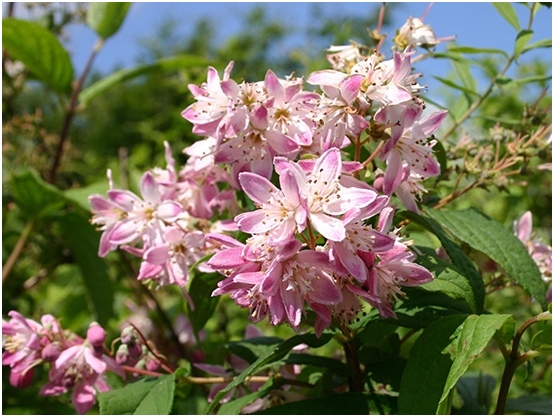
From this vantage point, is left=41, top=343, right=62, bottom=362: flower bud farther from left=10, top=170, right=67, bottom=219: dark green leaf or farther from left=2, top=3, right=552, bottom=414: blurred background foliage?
left=10, top=170, right=67, bottom=219: dark green leaf

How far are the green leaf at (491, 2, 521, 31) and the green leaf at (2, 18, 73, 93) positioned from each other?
1063mm

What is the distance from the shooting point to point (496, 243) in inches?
37.8

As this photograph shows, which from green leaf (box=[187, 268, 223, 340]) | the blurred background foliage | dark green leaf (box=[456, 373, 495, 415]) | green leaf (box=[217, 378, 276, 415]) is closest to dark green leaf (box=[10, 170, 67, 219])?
the blurred background foliage

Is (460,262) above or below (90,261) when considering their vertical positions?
above

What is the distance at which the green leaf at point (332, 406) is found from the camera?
915 millimetres

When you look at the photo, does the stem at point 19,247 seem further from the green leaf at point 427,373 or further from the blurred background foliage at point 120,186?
the green leaf at point 427,373

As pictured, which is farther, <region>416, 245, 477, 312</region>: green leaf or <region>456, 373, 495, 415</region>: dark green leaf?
<region>456, 373, 495, 415</region>: dark green leaf

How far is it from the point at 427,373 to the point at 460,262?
157 millimetres

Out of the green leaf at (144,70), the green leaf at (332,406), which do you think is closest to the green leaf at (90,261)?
the green leaf at (144,70)

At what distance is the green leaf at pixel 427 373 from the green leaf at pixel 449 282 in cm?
4

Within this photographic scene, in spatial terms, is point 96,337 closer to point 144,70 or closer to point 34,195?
point 34,195

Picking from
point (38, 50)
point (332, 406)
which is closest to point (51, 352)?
point (332, 406)

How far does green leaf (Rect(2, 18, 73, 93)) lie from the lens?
160 centimetres

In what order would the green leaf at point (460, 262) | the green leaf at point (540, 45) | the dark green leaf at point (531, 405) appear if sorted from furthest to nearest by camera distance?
the green leaf at point (540, 45), the dark green leaf at point (531, 405), the green leaf at point (460, 262)
